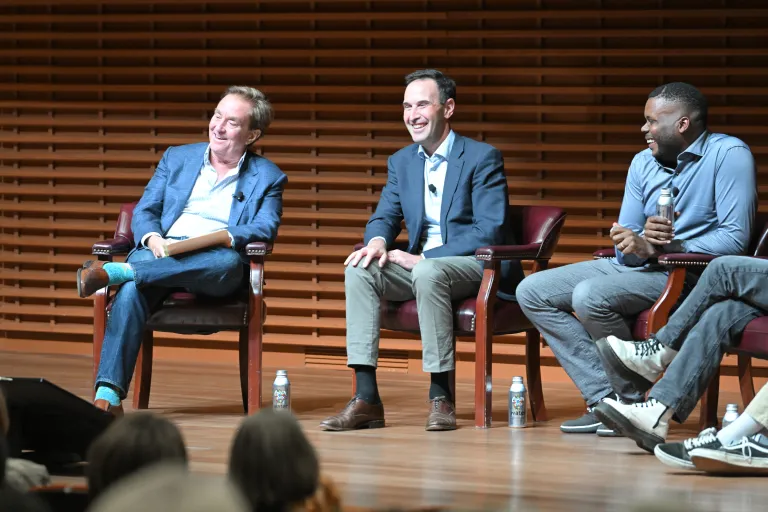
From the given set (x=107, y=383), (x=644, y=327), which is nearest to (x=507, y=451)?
(x=644, y=327)

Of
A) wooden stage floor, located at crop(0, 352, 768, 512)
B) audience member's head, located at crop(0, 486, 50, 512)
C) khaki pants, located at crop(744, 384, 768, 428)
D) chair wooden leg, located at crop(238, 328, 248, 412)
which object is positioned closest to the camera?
audience member's head, located at crop(0, 486, 50, 512)

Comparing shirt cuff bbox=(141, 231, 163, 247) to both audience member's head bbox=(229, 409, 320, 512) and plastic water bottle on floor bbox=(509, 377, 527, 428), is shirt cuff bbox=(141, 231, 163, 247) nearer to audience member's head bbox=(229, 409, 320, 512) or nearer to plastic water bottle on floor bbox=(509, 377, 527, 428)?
plastic water bottle on floor bbox=(509, 377, 527, 428)

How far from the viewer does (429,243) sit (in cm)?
503

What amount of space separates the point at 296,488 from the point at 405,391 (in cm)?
433

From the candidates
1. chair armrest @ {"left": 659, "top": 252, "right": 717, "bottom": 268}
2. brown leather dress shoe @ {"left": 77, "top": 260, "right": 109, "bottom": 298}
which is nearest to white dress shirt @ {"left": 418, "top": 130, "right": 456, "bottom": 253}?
chair armrest @ {"left": 659, "top": 252, "right": 717, "bottom": 268}

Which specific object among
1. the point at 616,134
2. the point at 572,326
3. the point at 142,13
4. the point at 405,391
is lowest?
the point at 405,391

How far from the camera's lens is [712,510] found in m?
2.95

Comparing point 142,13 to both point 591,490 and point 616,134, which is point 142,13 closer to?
point 616,134

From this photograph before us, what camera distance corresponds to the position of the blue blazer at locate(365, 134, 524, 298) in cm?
486

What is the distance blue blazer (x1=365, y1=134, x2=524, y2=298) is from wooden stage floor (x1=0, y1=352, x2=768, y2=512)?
75 cm

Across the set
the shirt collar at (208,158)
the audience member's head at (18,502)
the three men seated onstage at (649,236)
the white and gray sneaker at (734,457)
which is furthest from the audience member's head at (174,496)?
the shirt collar at (208,158)

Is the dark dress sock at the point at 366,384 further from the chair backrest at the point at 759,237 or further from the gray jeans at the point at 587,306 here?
the chair backrest at the point at 759,237

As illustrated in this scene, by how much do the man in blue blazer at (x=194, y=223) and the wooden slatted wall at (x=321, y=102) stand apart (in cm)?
181

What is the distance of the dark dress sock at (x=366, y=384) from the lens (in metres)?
4.69
